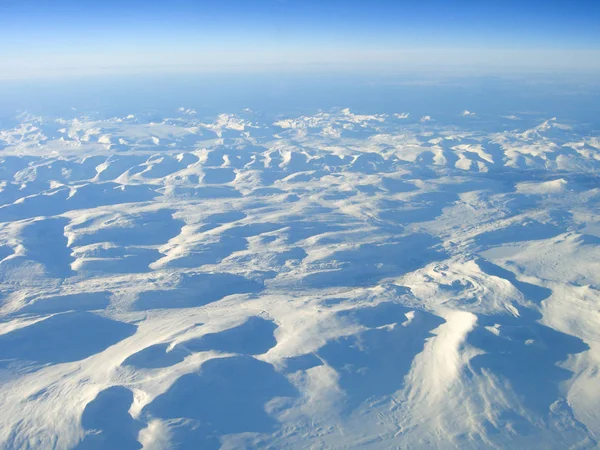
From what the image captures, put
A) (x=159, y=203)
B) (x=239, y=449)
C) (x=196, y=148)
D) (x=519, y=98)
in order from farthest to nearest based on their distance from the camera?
(x=519, y=98)
(x=196, y=148)
(x=159, y=203)
(x=239, y=449)

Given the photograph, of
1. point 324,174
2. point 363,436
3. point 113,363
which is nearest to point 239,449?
point 363,436

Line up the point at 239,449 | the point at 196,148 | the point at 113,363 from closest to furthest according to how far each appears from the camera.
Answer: the point at 239,449 → the point at 113,363 → the point at 196,148

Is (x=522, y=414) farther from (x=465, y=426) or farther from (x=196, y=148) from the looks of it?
(x=196, y=148)

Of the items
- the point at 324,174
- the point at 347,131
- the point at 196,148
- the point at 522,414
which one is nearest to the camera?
the point at 522,414

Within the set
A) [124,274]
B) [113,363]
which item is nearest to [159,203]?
[124,274]

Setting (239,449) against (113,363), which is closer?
(239,449)

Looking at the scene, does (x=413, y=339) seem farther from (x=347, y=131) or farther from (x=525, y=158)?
(x=347, y=131)
